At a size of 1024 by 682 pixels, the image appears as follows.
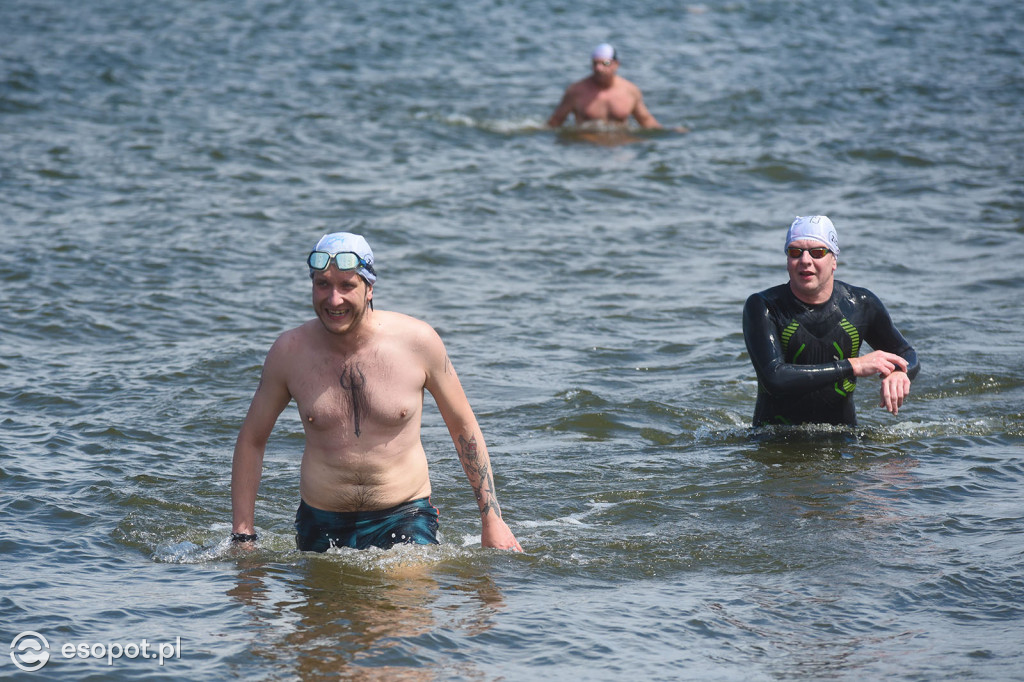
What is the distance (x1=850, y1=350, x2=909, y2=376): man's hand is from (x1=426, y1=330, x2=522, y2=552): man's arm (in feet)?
7.79

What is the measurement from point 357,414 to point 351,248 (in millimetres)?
791

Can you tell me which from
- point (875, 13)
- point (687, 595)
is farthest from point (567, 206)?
point (875, 13)

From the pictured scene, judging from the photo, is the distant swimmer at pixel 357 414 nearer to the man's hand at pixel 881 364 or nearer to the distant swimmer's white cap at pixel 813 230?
the man's hand at pixel 881 364

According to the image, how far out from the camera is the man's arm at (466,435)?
5.82 meters

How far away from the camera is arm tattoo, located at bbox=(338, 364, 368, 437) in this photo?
226 inches

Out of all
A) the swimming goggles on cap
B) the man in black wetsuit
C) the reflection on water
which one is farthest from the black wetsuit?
the swimming goggles on cap

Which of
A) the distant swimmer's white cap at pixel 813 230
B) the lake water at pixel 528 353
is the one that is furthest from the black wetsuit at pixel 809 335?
the lake water at pixel 528 353

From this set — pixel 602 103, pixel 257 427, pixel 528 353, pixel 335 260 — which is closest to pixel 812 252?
pixel 335 260

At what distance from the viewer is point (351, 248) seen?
552cm

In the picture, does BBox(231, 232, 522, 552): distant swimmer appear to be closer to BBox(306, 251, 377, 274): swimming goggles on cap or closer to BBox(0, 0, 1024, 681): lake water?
BBox(306, 251, 377, 274): swimming goggles on cap

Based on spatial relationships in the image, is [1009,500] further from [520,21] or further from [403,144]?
[520,21]

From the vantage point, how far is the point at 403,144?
18.0 meters

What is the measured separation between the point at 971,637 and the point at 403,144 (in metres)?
13.7

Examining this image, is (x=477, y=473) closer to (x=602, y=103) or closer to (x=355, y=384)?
(x=355, y=384)
